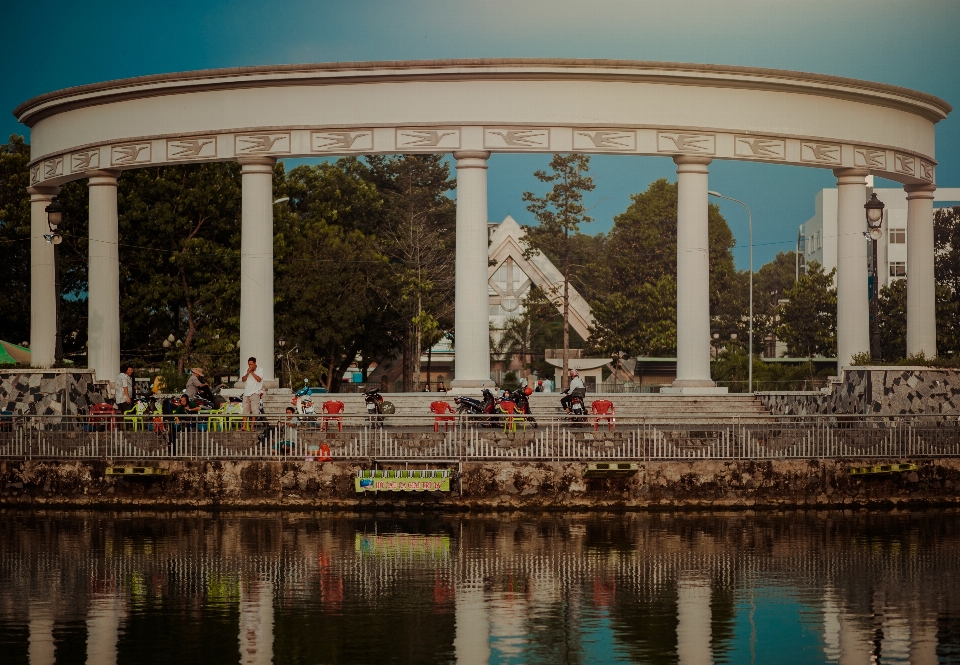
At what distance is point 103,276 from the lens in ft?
136

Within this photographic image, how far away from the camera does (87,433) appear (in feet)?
88.4

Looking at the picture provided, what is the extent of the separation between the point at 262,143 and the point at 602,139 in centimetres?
969

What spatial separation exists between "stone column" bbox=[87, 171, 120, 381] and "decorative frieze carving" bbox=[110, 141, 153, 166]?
69 centimetres

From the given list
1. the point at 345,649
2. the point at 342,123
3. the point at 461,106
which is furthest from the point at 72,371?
the point at 345,649

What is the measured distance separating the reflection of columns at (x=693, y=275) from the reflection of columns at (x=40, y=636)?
25.7 metres

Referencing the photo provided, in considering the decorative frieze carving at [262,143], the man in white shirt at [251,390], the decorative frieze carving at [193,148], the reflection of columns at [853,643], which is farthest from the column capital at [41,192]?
the reflection of columns at [853,643]

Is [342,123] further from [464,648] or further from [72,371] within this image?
[464,648]

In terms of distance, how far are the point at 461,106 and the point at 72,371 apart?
12.8 metres

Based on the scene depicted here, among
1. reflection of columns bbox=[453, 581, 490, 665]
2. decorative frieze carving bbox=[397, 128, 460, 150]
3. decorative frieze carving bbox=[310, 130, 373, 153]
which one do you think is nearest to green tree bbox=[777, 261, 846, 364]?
decorative frieze carving bbox=[397, 128, 460, 150]

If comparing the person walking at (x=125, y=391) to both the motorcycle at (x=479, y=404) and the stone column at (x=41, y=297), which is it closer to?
the motorcycle at (x=479, y=404)

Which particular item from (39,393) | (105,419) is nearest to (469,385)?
(39,393)

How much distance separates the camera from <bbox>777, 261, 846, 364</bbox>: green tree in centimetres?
7506

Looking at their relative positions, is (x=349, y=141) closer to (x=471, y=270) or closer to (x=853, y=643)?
(x=471, y=270)

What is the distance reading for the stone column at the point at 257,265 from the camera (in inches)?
1537
